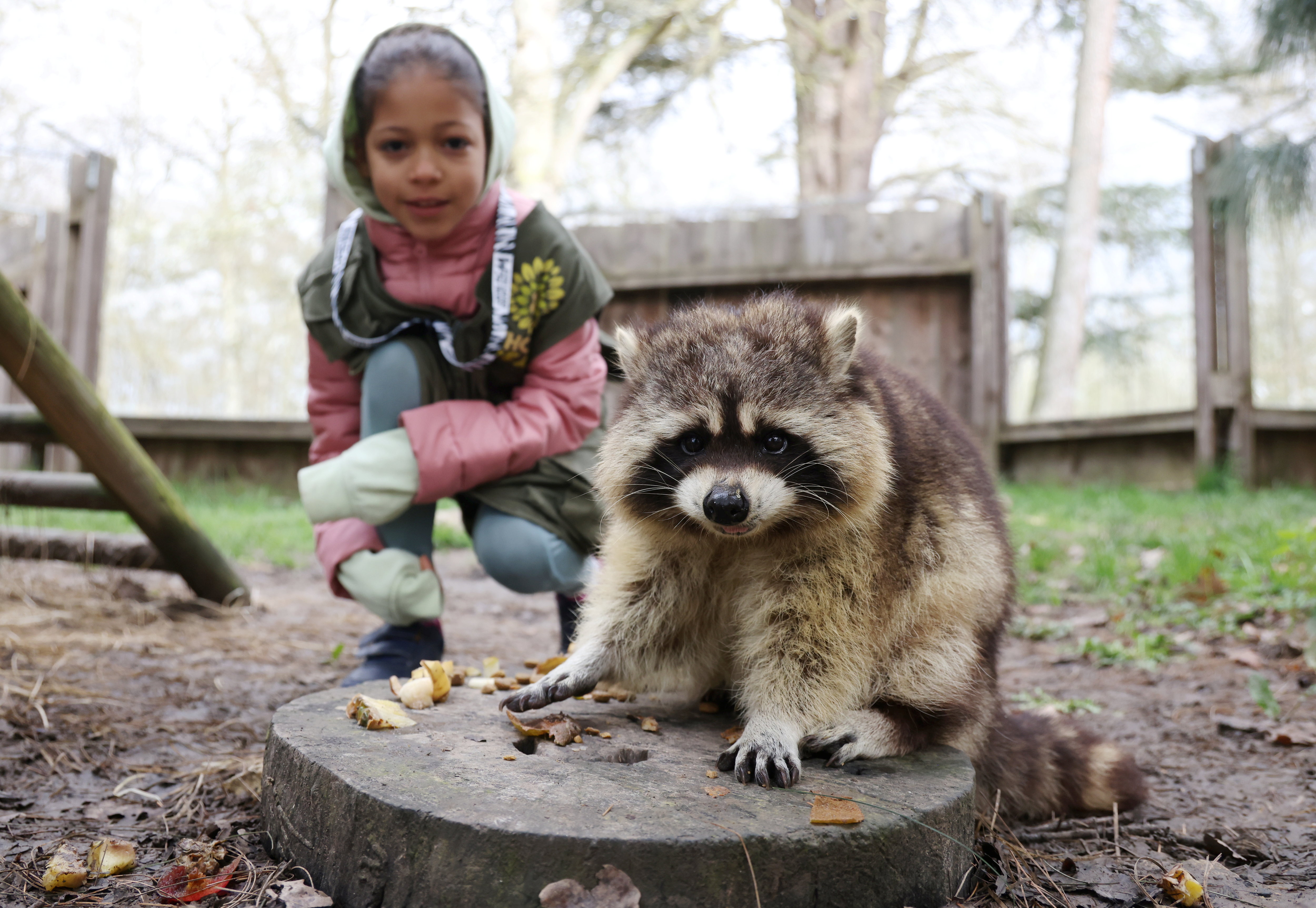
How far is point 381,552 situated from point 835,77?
390 inches

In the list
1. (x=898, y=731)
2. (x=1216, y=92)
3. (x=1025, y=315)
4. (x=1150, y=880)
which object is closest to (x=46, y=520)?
(x=898, y=731)

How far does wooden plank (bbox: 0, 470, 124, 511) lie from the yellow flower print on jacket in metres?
1.96

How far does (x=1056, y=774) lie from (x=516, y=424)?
178 centimetres

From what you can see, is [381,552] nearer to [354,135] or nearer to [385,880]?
[354,135]

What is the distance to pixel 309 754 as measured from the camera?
1.68 m

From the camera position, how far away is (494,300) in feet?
9.33

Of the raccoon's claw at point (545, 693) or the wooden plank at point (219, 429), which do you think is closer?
the raccoon's claw at point (545, 693)

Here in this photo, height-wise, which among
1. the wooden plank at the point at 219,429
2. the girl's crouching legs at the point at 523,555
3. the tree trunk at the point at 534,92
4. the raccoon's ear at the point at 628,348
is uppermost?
the tree trunk at the point at 534,92

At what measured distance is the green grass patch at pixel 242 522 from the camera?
18.6 ft

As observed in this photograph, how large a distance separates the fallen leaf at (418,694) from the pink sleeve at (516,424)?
794 mm

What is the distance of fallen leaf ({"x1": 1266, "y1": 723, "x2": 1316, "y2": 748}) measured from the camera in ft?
8.82

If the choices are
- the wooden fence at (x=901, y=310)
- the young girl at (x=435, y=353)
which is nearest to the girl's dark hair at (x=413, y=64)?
the young girl at (x=435, y=353)

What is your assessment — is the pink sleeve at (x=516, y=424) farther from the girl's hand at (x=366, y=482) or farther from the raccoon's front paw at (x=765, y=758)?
the raccoon's front paw at (x=765, y=758)

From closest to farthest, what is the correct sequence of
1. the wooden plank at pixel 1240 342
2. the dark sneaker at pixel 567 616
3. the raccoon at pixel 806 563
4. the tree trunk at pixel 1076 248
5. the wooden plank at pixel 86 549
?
1. the raccoon at pixel 806 563
2. the dark sneaker at pixel 567 616
3. the wooden plank at pixel 86 549
4. the wooden plank at pixel 1240 342
5. the tree trunk at pixel 1076 248
